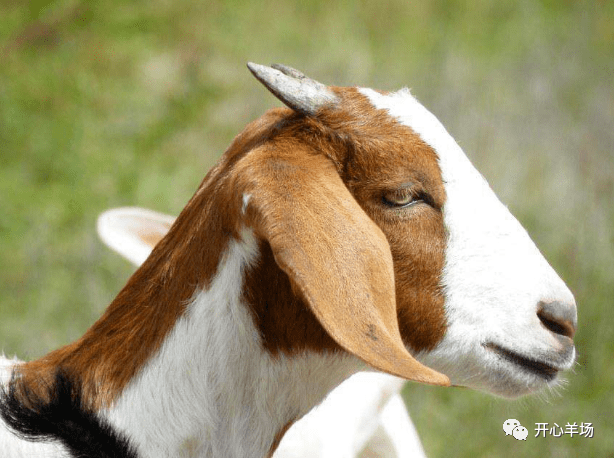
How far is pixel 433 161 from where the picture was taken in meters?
2.29

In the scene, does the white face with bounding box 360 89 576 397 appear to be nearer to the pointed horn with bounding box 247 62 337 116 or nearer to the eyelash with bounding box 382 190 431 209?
the eyelash with bounding box 382 190 431 209

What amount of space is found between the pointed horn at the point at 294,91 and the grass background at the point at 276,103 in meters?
2.62

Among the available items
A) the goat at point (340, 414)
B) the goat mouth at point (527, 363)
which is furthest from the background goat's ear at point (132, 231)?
the goat mouth at point (527, 363)

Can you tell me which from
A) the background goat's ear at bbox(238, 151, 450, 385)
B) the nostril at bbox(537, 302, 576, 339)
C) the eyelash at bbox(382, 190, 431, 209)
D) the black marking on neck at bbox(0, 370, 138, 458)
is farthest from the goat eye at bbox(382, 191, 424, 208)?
the black marking on neck at bbox(0, 370, 138, 458)

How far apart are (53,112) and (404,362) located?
501 cm

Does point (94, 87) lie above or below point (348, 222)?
above

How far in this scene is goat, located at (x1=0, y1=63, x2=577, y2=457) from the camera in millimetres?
2238

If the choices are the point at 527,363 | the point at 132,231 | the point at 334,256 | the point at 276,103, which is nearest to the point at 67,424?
the point at 334,256

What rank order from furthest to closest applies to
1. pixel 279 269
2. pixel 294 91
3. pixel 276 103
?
pixel 276 103, pixel 294 91, pixel 279 269

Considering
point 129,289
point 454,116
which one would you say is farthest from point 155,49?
point 129,289

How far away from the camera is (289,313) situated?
221 centimetres

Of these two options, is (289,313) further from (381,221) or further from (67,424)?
(67,424)

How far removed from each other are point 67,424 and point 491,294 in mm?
986

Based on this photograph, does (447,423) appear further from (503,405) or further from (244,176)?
(244,176)
